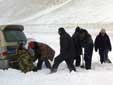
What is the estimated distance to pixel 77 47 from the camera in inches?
555

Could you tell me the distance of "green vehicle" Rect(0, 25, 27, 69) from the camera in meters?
13.6

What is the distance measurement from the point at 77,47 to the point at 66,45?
1.15m

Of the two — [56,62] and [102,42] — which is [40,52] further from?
[102,42]

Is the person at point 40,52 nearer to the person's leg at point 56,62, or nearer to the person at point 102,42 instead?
the person's leg at point 56,62

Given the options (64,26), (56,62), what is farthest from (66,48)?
(64,26)

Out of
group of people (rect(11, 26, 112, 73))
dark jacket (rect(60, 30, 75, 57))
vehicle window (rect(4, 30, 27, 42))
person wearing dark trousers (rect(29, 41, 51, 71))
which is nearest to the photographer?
dark jacket (rect(60, 30, 75, 57))

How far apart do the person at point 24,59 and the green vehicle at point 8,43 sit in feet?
0.88

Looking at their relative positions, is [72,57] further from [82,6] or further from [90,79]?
[82,6]

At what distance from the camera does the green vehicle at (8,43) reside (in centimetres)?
1365

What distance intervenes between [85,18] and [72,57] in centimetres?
6009

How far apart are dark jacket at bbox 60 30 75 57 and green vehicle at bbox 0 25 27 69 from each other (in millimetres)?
1735

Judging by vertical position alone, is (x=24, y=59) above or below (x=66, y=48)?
below

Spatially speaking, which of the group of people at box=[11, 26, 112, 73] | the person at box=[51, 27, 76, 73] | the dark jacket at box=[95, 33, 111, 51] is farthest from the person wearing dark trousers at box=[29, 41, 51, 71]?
the dark jacket at box=[95, 33, 111, 51]

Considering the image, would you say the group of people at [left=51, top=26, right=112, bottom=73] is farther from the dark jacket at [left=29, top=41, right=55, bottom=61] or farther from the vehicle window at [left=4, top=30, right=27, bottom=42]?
the vehicle window at [left=4, top=30, right=27, bottom=42]
